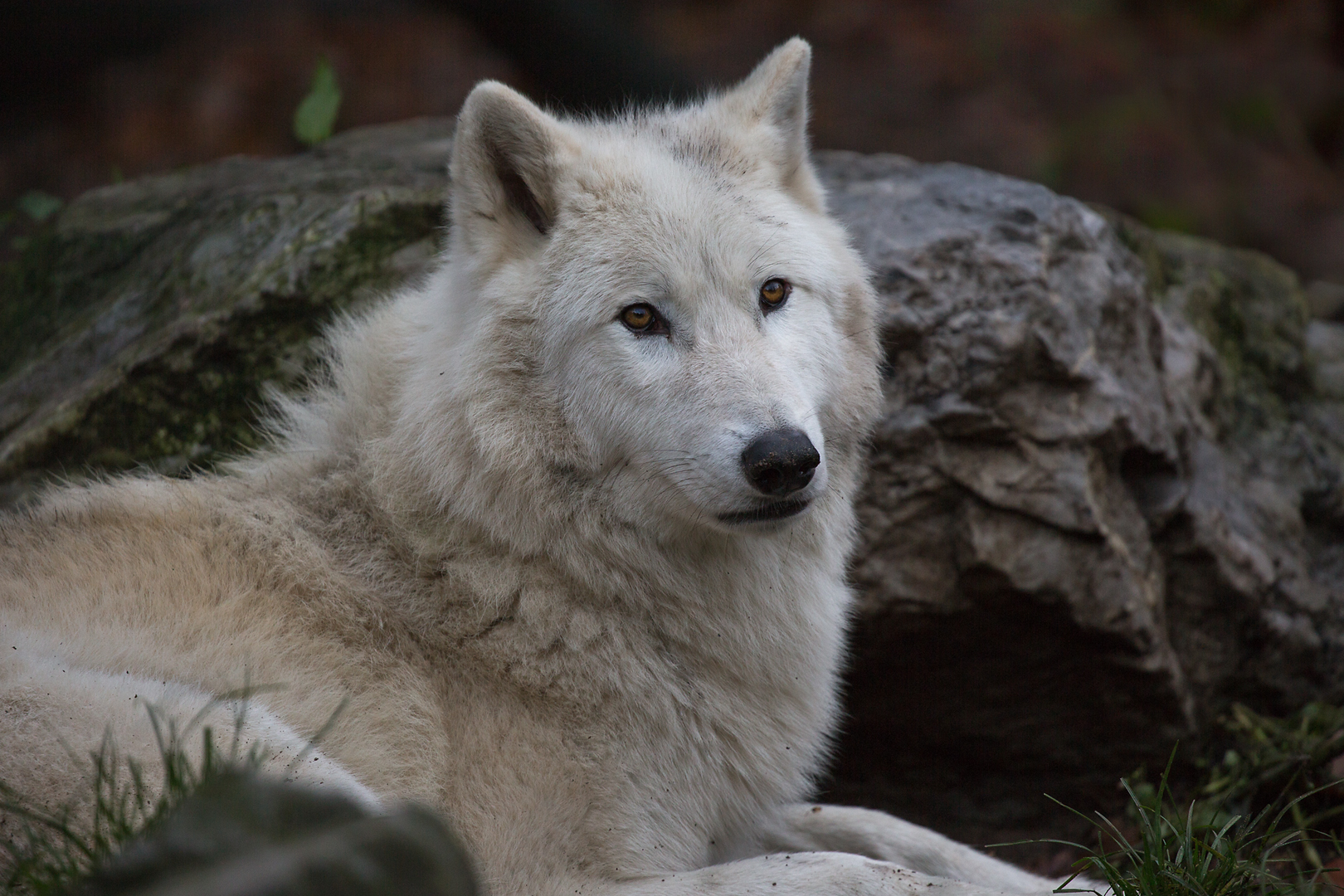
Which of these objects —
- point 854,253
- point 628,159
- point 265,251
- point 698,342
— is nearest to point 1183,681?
point 854,253

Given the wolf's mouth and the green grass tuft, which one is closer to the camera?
the green grass tuft

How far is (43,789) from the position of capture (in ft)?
8.50

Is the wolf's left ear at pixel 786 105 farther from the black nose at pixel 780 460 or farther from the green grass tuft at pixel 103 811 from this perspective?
the green grass tuft at pixel 103 811

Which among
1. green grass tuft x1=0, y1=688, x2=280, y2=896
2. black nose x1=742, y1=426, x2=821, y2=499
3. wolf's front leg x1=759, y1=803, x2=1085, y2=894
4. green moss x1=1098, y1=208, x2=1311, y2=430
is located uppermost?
black nose x1=742, y1=426, x2=821, y2=499

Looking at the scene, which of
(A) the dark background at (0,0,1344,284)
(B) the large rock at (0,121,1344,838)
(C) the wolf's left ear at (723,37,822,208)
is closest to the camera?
(C) the wolf's left ear at (723,37,822,208)

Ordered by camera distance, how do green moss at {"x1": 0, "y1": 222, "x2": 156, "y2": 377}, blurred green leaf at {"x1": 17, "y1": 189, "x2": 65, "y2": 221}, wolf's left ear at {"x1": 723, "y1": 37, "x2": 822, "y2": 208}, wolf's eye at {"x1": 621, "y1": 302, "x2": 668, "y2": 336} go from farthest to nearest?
1. blurred green leaf at {"x1": 17, "y1": 189, "x2": 65, "y2": 221}
2. green moss at {"x1": 0, "y1": 222, "x2": 156, "y2": 377}
3. wolf's left ear at {"x1": 723, "y1": 37, "x2": 822, "y2": 208}
4. wolf's eye at {"x1": 621, "y1": 302, "x2": 668, "y2": 336}

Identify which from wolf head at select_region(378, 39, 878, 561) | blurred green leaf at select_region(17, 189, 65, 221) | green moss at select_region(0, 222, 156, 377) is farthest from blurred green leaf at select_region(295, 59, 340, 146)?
wolf head at select_region(378, 39, 878, 561)

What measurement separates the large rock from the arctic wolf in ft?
3.28

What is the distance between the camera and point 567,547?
3471 millimetres

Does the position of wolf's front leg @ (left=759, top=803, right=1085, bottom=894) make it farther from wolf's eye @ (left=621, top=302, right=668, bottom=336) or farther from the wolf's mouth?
wolf's eye @ (left=621, top=302, right=668, bottom=336)

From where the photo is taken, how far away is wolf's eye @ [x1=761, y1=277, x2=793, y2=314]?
3553mm

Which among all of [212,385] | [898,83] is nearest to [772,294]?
[212,385]

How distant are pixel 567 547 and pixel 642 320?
0.76m

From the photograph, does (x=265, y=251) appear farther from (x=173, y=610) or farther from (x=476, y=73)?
(x=476, y=73)
